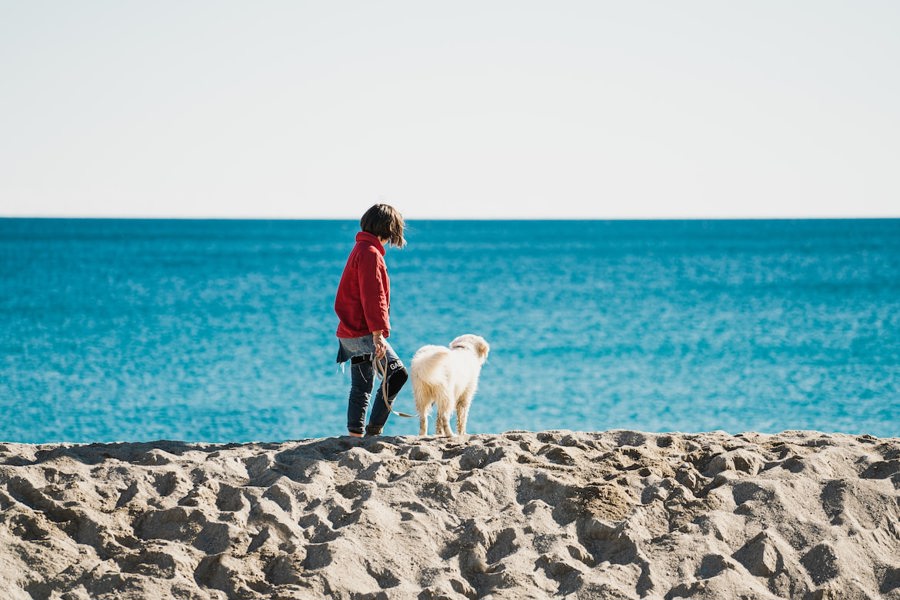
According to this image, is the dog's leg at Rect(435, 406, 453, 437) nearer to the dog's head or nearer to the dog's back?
the dog's back

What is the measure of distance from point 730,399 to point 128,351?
1447 cm

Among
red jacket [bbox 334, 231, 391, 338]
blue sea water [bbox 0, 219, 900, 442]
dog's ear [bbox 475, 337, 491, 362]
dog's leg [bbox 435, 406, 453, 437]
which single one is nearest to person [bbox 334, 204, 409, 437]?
red jacket [bbox 334, 231, 391, 338]

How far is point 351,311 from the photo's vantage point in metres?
6.24

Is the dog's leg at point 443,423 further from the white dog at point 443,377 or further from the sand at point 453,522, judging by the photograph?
the sand at point 453,522

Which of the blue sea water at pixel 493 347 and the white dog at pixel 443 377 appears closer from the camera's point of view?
the white dog at pixel 443 377

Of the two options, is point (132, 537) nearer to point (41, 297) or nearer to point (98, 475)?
point (98, 475)

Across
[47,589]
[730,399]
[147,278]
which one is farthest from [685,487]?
[147,278]

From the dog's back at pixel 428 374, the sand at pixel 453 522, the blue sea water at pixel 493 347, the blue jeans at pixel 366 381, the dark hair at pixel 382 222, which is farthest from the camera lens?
the blue sea water at pixel 493 347


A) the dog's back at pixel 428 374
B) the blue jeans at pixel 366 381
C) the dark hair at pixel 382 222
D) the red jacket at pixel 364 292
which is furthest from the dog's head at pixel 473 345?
the dark hair at pixel 382 222

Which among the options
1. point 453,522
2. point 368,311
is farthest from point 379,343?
point 453,522

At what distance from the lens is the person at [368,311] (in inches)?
239

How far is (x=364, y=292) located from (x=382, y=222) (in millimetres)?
524

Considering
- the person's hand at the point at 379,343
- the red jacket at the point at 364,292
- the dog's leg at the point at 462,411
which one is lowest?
the dog's leg at the point at 462,411

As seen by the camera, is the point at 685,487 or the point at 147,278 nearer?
the point at 685,487
